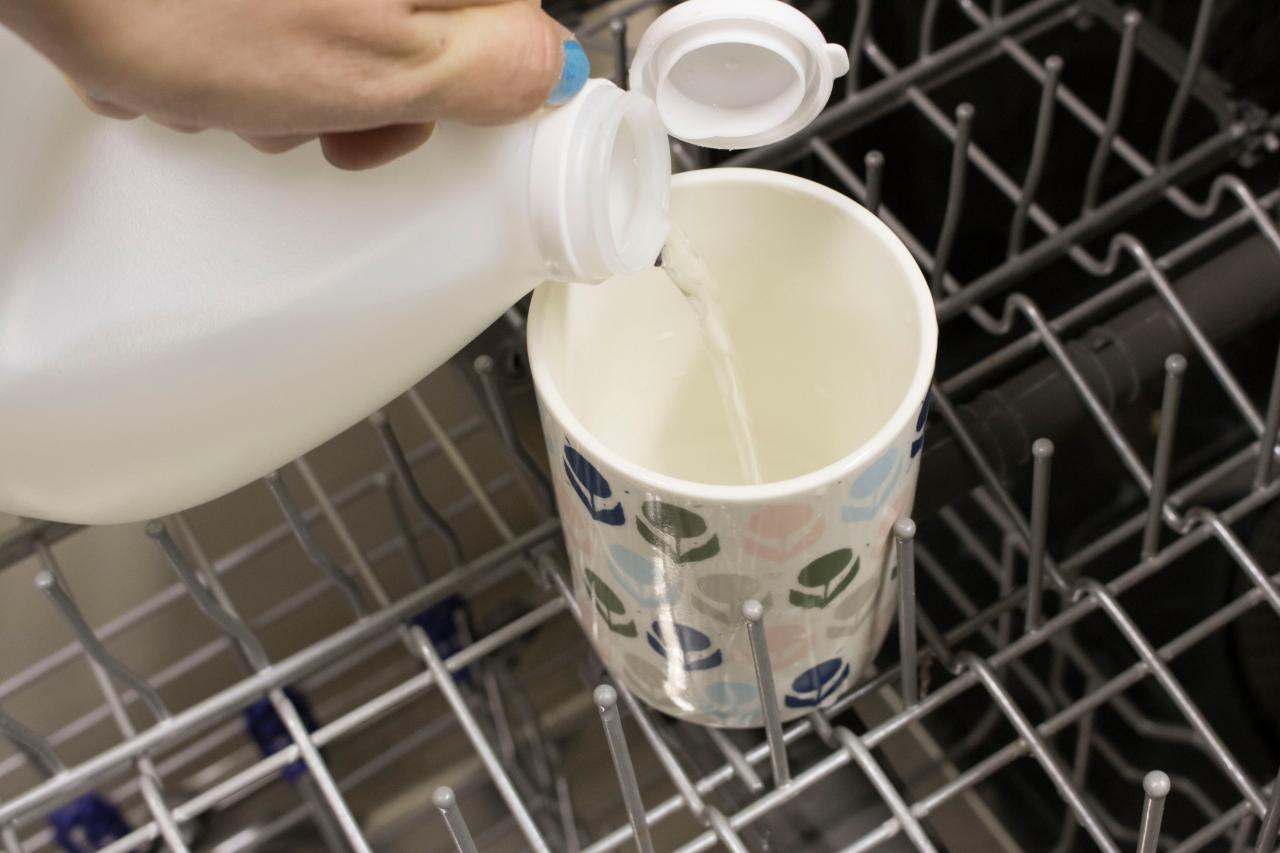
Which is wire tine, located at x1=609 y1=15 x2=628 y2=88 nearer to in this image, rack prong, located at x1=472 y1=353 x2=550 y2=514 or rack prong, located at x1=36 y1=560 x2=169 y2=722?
rack prong, located at x1=472 y1=353 x2=550 y2=514

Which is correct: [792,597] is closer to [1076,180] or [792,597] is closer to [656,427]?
[656,427]

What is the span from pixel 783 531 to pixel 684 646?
0.21ft

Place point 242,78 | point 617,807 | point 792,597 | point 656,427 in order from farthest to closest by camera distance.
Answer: point 617,807, point 656,427, point 792,597, point 242,78

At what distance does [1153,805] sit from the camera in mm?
344

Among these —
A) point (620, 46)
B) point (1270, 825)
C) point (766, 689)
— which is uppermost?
point (620, 46)

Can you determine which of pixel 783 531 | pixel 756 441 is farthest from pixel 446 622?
pixel 783 531

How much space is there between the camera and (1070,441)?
67 cm

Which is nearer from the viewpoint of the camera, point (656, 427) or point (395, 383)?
point (395, 383)

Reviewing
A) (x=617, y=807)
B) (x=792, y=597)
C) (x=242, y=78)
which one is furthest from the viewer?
(x=617, y=807)

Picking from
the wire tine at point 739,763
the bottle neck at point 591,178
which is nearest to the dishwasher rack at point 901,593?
the wire tine at point 739,763

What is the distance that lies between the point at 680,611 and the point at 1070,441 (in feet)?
1.18

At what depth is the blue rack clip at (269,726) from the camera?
1.89 feet

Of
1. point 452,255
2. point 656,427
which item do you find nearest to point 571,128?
point 452,255

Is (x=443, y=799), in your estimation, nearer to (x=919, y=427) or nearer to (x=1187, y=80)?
(x=919, y=427)
